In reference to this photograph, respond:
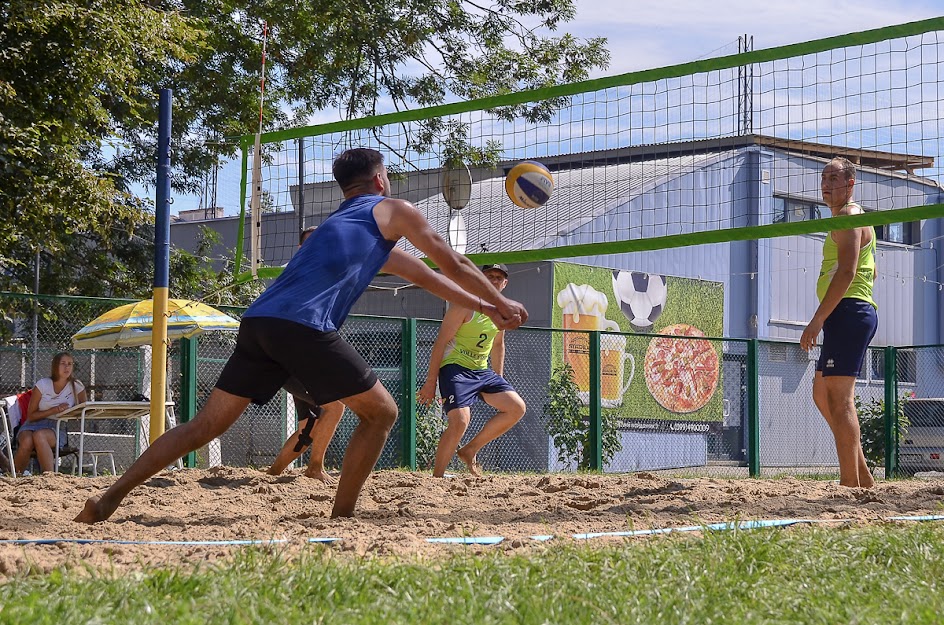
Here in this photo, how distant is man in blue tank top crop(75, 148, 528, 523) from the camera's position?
205 inches

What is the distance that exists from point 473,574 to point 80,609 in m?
1.22

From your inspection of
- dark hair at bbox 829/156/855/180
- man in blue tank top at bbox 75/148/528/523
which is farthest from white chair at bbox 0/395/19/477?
dark hair at bbox 829/156/855/180

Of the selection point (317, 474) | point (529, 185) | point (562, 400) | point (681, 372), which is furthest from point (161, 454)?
point (681, 372)

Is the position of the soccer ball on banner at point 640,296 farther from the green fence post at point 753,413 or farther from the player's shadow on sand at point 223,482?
the player's shadow on sand at point 223,482

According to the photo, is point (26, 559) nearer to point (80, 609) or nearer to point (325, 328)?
point (80, 609)

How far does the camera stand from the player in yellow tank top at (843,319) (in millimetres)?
7324

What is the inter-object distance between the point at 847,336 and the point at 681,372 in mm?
13659

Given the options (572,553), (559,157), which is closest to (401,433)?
(559,157)

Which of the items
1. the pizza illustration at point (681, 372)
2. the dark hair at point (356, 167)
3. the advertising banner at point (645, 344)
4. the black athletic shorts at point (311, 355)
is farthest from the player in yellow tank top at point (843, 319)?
the pizza illustration at point (681, 372)

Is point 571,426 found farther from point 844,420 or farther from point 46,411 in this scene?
point 844,420

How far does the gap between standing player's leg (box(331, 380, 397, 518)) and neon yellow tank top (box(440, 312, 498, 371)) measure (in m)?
3.92

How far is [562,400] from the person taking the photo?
49.4ft

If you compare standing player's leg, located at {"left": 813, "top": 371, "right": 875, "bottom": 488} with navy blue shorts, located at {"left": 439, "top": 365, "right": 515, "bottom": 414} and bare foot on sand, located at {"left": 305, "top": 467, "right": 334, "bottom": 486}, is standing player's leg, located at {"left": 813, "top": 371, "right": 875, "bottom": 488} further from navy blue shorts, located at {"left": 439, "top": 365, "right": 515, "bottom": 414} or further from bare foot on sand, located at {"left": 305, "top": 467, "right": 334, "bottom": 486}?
bare foot on sand, located at {"left": 305, "top": 467, "right": 334, "bottom": 486}

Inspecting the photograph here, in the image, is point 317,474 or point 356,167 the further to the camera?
point 317,474
